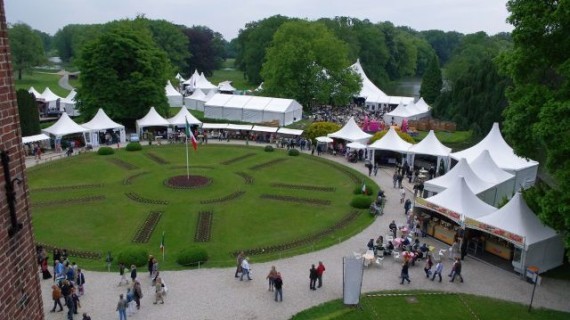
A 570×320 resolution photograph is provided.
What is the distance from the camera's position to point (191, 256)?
18.9m

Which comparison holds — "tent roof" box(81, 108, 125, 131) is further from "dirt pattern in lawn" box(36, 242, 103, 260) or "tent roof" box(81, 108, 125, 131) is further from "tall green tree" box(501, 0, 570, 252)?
"tall green tree" box(501, 0, 570, 252)

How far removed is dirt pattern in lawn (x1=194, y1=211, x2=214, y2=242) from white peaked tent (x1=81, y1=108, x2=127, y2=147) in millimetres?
19544

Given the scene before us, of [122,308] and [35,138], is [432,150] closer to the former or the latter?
[122,308]

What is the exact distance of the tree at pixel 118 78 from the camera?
145 feet

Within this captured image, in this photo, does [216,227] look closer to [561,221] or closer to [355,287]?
[355,287]

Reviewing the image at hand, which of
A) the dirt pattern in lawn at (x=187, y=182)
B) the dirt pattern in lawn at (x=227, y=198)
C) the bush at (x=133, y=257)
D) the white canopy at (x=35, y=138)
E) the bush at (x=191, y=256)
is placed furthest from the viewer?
the white canopy at (x=35, y=138)

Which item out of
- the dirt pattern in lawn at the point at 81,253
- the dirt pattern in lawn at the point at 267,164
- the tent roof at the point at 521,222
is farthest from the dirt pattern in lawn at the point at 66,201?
the tent roof at the point at 521,222

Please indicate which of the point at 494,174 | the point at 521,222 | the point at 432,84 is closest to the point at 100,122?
the point at 494,174

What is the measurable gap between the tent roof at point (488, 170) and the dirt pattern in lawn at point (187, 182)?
1680 cm

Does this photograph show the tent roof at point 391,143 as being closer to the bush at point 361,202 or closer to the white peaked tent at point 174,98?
the bush at point 361,202

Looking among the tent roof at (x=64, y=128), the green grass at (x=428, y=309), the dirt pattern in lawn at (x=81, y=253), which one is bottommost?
the green grass at (x=428, y=309)

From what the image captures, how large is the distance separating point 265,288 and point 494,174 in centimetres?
1734

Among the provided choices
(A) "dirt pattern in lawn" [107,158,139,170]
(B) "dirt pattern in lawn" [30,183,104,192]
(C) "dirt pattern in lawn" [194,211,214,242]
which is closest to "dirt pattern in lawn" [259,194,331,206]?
(C) "dirt pattern in lawn" [194,211,214,242]

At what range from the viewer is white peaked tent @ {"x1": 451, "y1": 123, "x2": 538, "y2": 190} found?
29.8 m
